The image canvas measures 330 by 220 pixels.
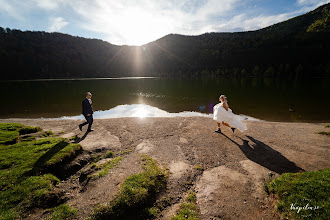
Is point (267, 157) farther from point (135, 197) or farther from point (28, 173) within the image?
point (28, 173)

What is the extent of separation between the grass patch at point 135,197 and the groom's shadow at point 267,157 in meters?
5.95

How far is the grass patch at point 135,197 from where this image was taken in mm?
5793

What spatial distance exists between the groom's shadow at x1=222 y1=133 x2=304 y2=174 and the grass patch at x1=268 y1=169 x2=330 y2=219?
6.26 feet

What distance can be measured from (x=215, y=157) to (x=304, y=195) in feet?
15.5

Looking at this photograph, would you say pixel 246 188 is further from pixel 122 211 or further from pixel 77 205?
pixel 77 205

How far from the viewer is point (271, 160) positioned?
375 inches

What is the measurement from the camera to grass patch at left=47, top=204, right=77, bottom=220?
555 centimetres

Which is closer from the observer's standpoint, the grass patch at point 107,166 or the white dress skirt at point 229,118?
the grass patch at point 107,166

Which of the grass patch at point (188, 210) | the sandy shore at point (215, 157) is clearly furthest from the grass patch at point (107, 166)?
the grass patch at point (188, 210)

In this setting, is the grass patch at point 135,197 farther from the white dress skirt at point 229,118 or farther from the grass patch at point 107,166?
the white dress skirt at point 229,118

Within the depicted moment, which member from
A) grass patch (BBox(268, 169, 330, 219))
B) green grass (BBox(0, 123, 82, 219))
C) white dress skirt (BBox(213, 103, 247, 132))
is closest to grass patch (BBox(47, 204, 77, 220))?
green grass (BBox(0, 123, 82, 219))

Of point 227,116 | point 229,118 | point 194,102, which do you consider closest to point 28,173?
point 227,116

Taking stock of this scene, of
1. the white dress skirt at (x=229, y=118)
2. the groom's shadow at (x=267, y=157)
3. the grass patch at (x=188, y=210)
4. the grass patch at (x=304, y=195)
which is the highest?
the white dress skirt at (x=229, y=118)

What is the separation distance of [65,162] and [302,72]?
594 ft
